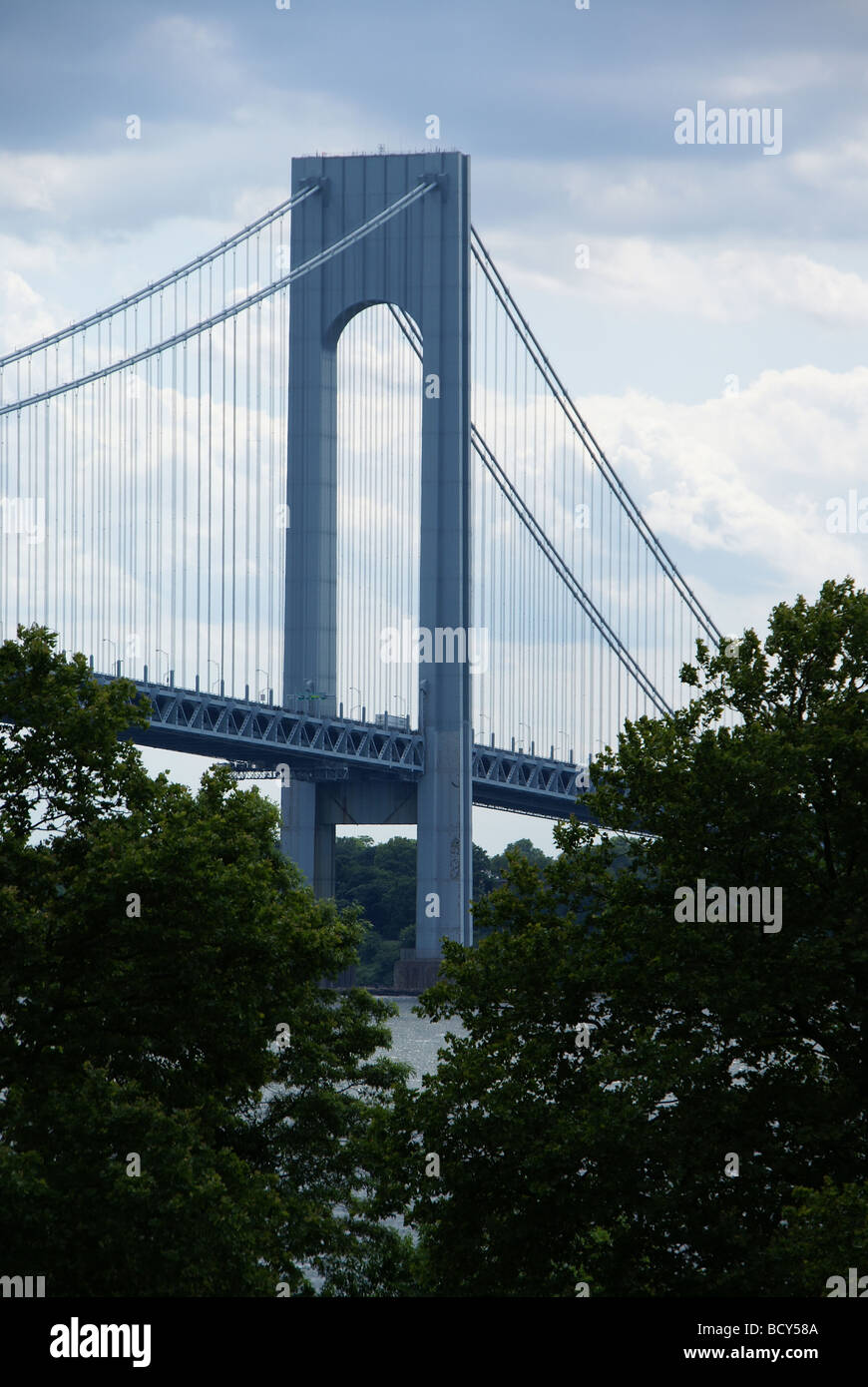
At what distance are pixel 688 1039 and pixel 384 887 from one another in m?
104

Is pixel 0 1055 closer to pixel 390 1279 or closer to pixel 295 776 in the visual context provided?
pixel 390 1279

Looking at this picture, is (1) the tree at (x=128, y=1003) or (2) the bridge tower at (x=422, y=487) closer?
(1) the tree at (x=128, y=1003)

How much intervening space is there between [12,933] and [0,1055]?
1106 millimetres

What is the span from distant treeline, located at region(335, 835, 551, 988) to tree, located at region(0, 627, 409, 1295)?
8973 cm

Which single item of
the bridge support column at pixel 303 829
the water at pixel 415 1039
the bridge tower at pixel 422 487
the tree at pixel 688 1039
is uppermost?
the bridge tower at pixel 422 487

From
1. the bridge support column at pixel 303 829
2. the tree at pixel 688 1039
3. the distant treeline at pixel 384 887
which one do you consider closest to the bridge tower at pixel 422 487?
the bridge support column at pixel 303 829

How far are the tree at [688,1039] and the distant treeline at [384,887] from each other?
294 ft

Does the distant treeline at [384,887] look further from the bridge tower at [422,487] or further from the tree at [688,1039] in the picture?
the tree at [688,1039]

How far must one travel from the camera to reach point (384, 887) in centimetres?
12038

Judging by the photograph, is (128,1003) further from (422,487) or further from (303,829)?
(422,487)

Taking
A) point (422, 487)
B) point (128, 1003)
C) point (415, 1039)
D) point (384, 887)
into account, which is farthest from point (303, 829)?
point (128, 1003)

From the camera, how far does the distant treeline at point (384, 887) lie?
4395 inches

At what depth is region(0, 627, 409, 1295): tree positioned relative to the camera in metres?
15.5
